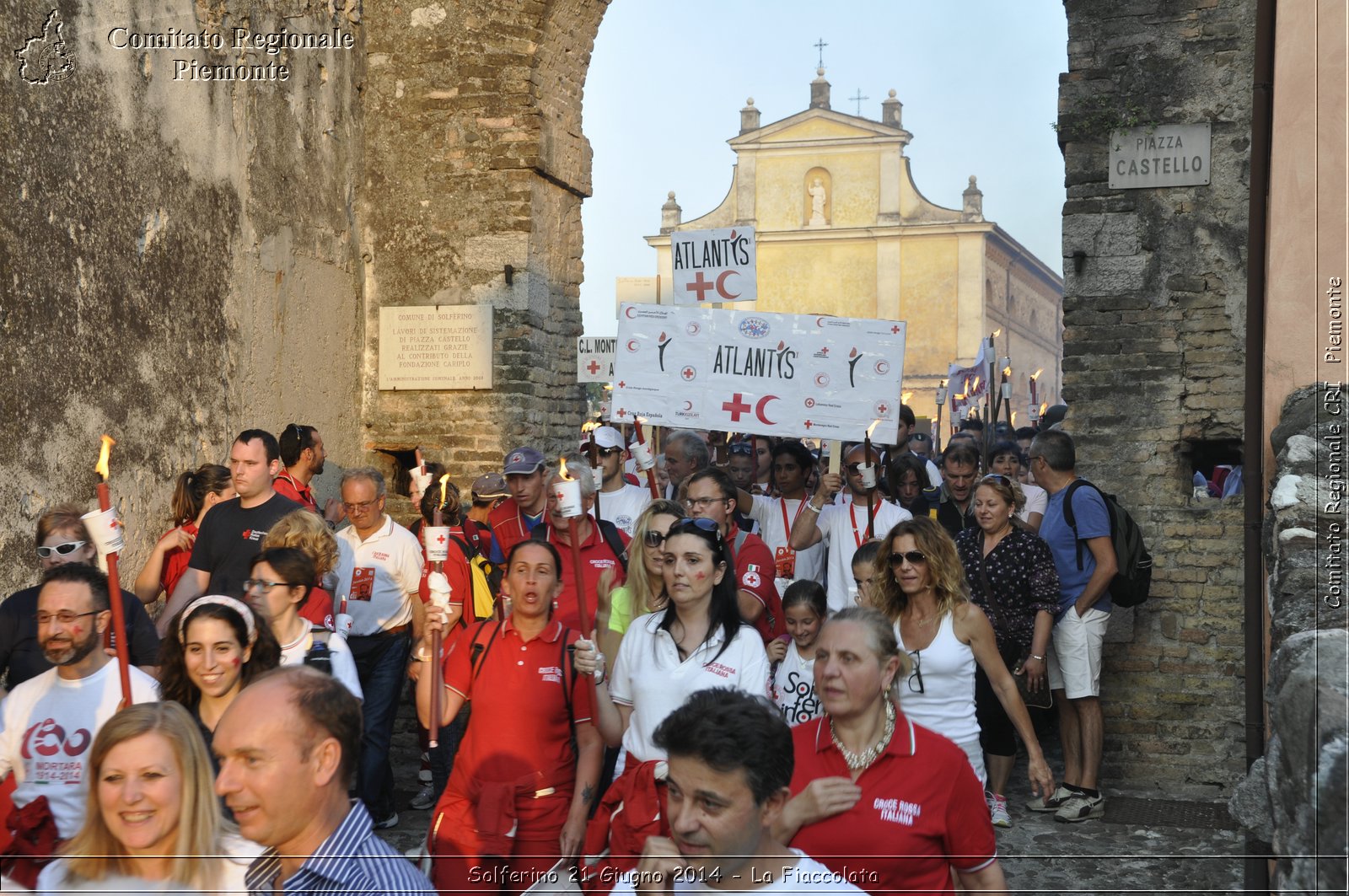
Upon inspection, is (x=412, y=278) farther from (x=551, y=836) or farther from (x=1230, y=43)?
(x=551, y=836)

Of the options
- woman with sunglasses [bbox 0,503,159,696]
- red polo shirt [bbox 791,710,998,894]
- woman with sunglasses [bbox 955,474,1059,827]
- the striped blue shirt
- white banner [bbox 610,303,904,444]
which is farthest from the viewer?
white banner [bbox 610,303,904,444]

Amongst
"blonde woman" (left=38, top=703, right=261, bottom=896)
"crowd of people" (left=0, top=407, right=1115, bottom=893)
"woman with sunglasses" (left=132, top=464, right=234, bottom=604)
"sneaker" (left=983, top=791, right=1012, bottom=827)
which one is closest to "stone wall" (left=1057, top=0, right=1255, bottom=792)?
"crowd of people" (left=0, top=407, right=1115, bottom=893)

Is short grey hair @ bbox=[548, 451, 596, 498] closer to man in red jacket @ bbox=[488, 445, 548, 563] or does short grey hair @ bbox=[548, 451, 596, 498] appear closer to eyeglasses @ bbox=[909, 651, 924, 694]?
man in red jacket @ bbox=[488, 445, 548, 563]

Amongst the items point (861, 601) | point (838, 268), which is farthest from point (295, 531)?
point (838, 268)

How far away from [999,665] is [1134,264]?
12.6 feet

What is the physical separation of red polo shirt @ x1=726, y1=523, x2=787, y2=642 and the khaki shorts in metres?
1.90

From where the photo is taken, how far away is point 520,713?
436 cm

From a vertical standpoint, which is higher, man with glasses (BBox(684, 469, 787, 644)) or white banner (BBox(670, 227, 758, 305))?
white banner (BBox(670, 227, 758, 305))

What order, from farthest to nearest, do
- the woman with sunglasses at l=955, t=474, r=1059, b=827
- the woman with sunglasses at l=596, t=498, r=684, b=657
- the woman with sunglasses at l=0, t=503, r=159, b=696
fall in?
the woman with sunglasses at l=955, t=474, r=1059, b=827, the woman with sunglasses at l=596, t=498, r=684, b=657, the woman with sunglasses at l=0, t=503, r=159, b=696

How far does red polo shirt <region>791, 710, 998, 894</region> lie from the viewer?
3320mm

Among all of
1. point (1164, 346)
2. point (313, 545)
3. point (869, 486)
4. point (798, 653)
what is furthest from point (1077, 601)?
point (313, 545)

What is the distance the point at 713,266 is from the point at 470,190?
219 centimetres

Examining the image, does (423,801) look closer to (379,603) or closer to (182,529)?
(379,603)

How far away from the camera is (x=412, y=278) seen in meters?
10.8
